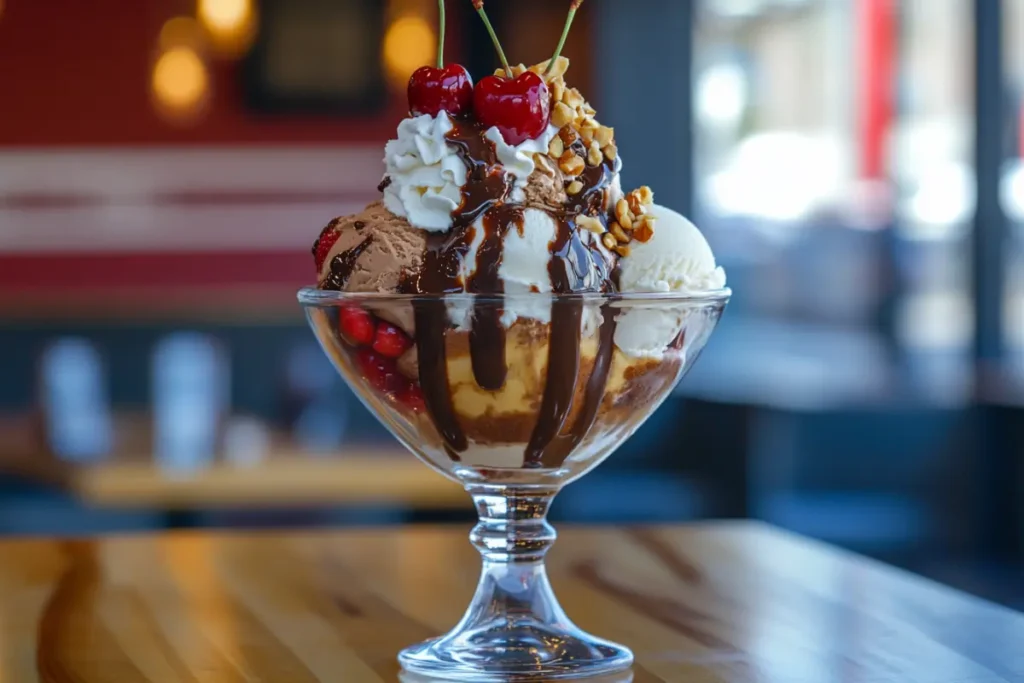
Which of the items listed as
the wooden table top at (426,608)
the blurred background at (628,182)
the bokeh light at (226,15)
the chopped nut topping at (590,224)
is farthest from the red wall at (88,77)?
the chopped nut topping at (590,224)

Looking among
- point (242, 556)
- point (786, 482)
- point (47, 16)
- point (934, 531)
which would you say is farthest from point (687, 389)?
point (242, 556)

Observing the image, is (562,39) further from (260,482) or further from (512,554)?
(260,482)

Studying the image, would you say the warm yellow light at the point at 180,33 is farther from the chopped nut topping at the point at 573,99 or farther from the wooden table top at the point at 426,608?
the chopped nut topping at the point at 573,99

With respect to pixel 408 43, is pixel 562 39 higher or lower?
lower

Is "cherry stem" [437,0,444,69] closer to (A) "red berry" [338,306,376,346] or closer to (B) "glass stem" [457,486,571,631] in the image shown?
(A) "red berry" [338,306,376,346]

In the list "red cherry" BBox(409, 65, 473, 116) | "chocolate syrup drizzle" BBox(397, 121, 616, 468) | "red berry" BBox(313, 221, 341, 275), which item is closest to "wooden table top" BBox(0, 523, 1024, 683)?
"chocolate syrup drizzle" BBox(397, 121, 616, 468)

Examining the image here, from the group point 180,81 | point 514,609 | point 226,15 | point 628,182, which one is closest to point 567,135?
point 514,609
